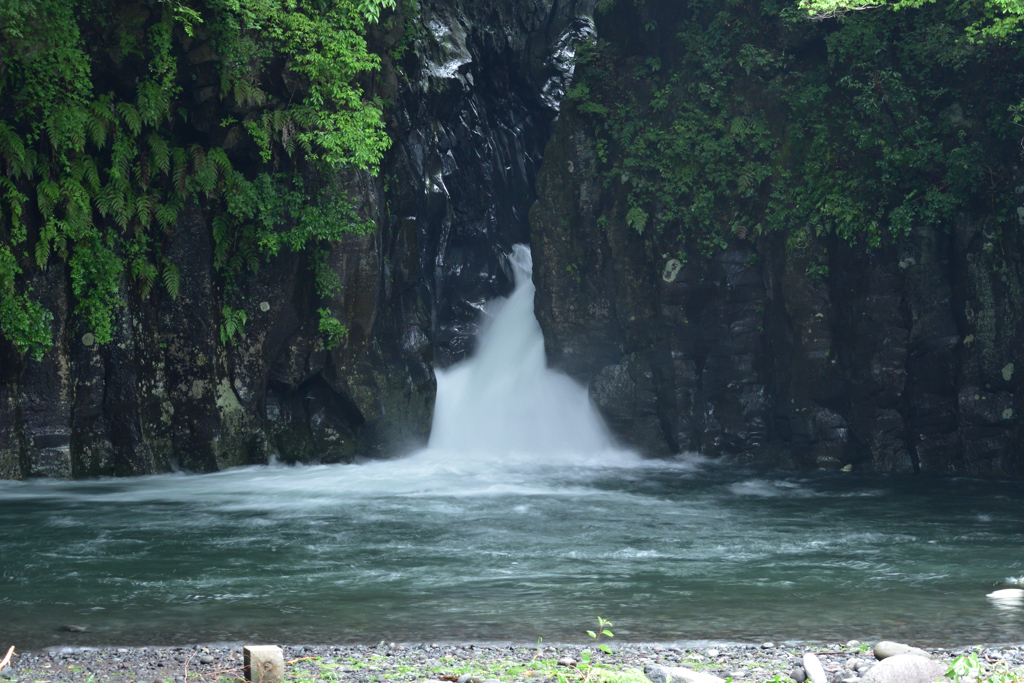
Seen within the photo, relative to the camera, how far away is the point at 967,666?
4.73 meters

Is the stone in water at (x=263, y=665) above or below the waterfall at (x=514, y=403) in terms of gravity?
below

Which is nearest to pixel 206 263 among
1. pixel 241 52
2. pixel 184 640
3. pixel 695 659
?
pixel 241 52

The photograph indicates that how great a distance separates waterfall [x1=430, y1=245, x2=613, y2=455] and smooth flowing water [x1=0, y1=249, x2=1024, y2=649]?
151 centimetres

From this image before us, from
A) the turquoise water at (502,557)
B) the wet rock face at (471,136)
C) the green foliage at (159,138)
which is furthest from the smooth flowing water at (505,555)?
the wet rock face at (471,136)

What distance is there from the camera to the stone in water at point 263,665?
4883mm

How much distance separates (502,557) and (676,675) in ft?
15.7

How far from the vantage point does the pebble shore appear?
17.5 feet

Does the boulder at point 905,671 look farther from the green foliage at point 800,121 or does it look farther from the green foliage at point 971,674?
the green foliage at point 800,121

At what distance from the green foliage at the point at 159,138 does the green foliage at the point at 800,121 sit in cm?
Result: 559

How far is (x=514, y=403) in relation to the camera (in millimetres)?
19469

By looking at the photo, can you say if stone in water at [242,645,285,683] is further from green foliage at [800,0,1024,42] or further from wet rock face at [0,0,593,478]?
green foliage at [800,0,1024,42]

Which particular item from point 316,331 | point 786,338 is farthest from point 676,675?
point 786,338

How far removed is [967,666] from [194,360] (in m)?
13.4

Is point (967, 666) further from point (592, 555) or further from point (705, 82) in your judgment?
point (705, 82)
